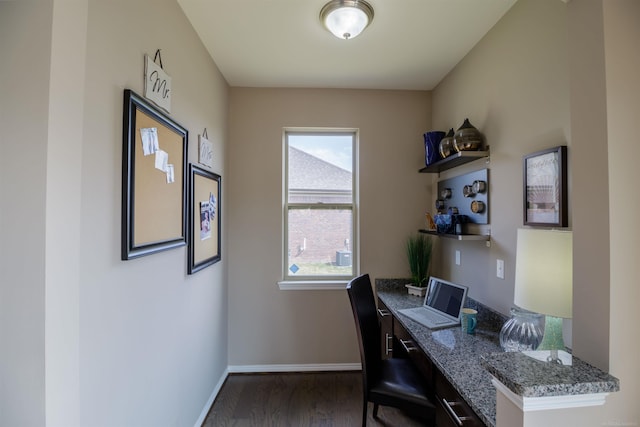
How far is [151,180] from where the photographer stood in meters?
1.35

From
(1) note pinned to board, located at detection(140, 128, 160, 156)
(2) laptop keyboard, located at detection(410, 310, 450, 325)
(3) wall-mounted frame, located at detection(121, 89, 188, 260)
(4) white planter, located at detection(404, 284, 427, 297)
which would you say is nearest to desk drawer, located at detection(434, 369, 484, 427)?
(2) laptop keyboard, located at detection(410, 310, 450, 325)

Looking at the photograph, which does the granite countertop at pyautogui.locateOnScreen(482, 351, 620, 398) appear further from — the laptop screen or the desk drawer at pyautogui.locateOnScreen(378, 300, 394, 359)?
the desk drawer at pyautogui.locateOnScreen(378, 300, 394, 359)

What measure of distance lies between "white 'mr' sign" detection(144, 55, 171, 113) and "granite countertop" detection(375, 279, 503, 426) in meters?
1.79

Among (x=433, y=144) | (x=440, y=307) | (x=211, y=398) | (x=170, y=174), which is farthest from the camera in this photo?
(x=433, y=144)

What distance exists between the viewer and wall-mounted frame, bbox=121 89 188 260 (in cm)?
117

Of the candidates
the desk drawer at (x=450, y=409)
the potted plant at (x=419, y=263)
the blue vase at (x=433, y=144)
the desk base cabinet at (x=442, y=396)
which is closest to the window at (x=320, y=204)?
the potted plant at (x=419, y=263)

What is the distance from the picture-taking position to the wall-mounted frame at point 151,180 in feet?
3.85

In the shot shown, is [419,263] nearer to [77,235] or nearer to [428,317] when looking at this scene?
[428,317]

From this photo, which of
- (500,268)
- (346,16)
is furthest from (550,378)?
(346,16)

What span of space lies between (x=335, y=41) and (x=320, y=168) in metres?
1.12

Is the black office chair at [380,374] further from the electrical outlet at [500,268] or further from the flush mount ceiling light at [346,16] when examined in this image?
the flush mount ceiling light at [346,16]

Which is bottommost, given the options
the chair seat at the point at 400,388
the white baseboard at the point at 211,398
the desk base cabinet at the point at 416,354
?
the white baseboard at the point at 211,398

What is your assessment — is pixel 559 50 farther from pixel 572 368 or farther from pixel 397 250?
pixel 397 250

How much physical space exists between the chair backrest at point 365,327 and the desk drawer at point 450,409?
1.42ft
